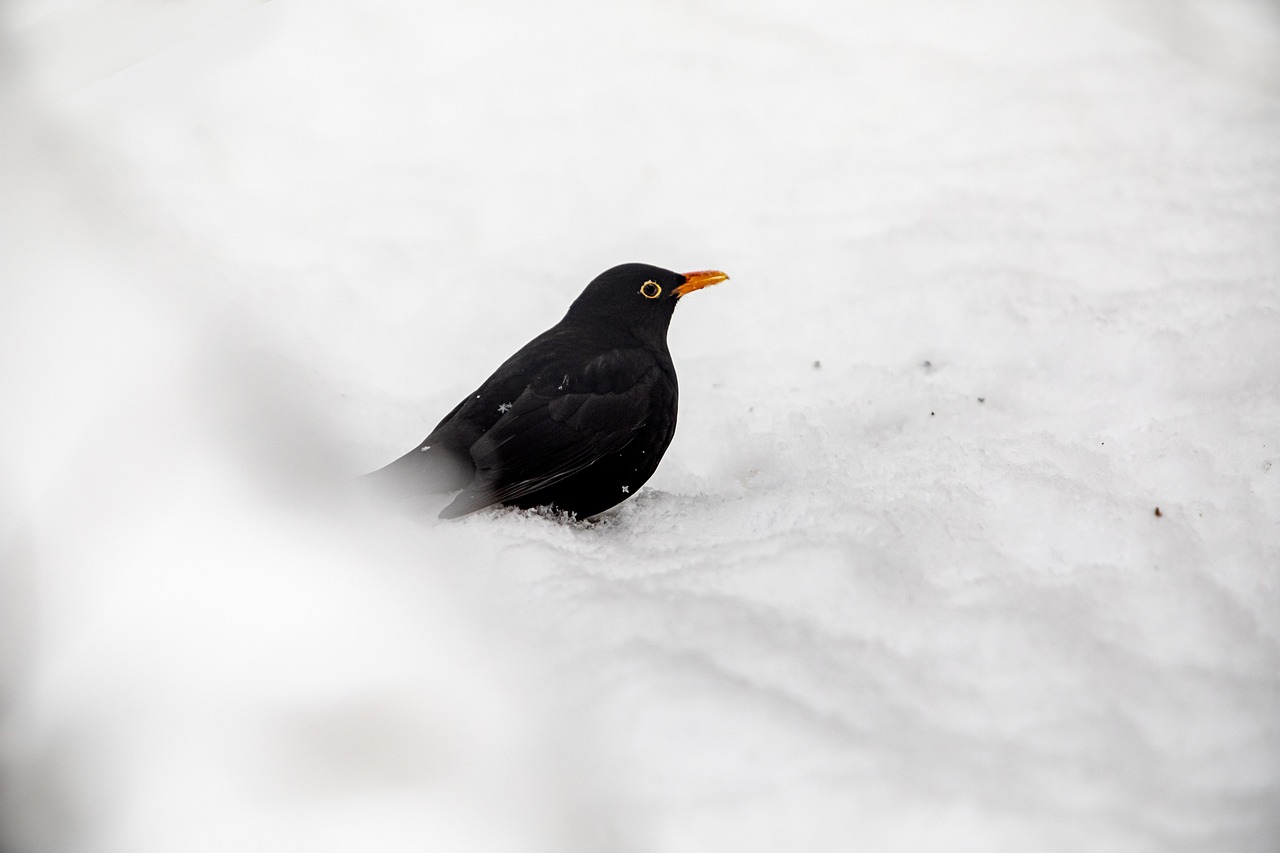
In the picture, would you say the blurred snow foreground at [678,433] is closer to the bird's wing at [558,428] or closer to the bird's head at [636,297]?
the bird's wing at [558,428]

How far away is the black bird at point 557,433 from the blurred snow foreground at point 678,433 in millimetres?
141

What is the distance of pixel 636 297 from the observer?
291 cm

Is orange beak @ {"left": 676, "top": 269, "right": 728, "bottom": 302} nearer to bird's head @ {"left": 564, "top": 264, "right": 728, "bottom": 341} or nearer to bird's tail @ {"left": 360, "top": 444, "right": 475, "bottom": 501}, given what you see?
bird's head @ {"left": 564, "top": 264, "right": 728, "bottom": 341}

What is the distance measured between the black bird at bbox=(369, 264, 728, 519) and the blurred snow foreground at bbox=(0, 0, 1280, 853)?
14cm

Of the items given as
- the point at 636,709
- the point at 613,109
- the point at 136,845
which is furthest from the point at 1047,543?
the point at 613,109

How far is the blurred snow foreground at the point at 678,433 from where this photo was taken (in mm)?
1601

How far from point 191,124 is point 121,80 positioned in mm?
334

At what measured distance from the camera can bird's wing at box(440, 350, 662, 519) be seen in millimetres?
2459

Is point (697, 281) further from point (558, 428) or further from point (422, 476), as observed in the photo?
point (422, 476)

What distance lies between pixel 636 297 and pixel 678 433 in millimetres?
541

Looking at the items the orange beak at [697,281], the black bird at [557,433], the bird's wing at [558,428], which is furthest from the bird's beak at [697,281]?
the bird's wing at [558,428]

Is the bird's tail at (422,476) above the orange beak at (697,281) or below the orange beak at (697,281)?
below

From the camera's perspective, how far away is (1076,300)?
312 cm

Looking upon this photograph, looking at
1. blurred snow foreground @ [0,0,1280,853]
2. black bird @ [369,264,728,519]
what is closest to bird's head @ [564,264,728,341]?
black bird @ [369,264,728,519]
